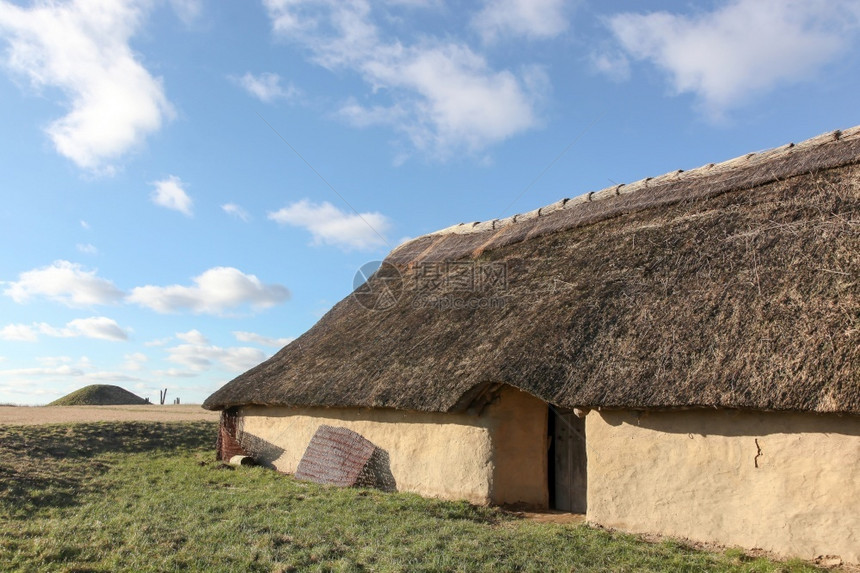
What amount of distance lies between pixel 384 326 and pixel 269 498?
4.17 meters

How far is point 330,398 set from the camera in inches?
413

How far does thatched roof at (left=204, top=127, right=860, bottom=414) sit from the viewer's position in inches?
246

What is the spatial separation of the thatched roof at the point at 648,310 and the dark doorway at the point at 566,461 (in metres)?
1.48

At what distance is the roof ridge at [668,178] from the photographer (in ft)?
30.1

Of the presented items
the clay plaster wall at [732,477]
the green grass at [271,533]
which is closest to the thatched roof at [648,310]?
the clay plaster wall at [732,477]

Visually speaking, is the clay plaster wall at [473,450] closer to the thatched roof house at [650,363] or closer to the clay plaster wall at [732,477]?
the thatched roof house at [650,363]

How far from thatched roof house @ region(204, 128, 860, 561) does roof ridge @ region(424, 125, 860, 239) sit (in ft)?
0.18

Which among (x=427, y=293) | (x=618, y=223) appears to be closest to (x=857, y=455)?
(x=618, y=223)

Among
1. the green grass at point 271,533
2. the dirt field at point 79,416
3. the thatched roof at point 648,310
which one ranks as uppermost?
the thatched roof at point 648,310

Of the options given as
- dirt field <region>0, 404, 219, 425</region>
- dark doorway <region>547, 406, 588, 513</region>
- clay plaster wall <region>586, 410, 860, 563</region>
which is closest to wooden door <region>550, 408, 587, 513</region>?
dark doorway <region>547, 406, 588, 513</region>

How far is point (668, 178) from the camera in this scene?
11.0 meters

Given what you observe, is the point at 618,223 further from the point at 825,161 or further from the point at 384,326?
the point at 384,326
